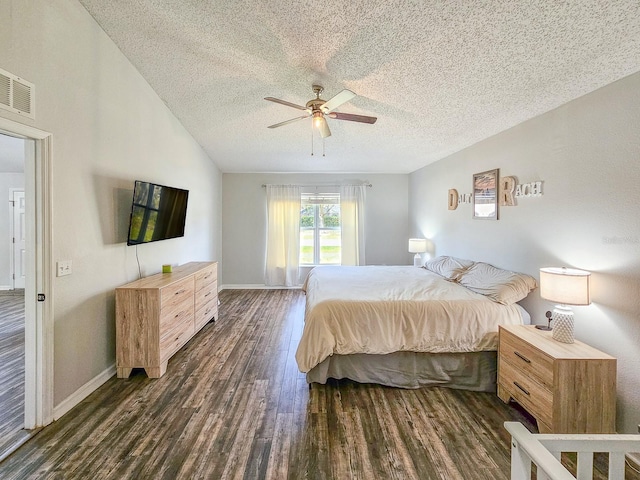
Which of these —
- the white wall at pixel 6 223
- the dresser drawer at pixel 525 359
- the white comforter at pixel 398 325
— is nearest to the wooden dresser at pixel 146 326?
the white comforter at pixel 398 325

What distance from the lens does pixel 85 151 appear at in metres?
2.47

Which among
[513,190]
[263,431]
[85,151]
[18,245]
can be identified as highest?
[85,151]

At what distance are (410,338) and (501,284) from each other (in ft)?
3.42

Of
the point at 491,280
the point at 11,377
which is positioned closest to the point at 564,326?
the point at 491,280

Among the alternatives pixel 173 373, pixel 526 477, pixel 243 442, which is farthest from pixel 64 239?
pixel 526 477

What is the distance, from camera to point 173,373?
283cm

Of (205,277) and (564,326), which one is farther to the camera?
(205,277)

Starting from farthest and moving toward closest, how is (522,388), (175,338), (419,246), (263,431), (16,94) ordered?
(419,246)
(175,338)
(522,388)
(263,431)
(16,94)

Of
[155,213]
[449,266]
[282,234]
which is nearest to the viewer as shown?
[155,213]

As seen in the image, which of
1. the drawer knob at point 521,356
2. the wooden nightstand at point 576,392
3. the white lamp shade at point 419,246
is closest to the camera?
the wooden nightstand at point 576,392

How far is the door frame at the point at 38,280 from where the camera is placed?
2.06 meters

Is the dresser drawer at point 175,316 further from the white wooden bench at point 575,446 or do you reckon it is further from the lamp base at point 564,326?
the lamp base at point 564,326

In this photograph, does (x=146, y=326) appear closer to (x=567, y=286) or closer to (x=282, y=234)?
(x=567, y=286)

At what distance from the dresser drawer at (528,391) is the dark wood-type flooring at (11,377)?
3448 millimetres
